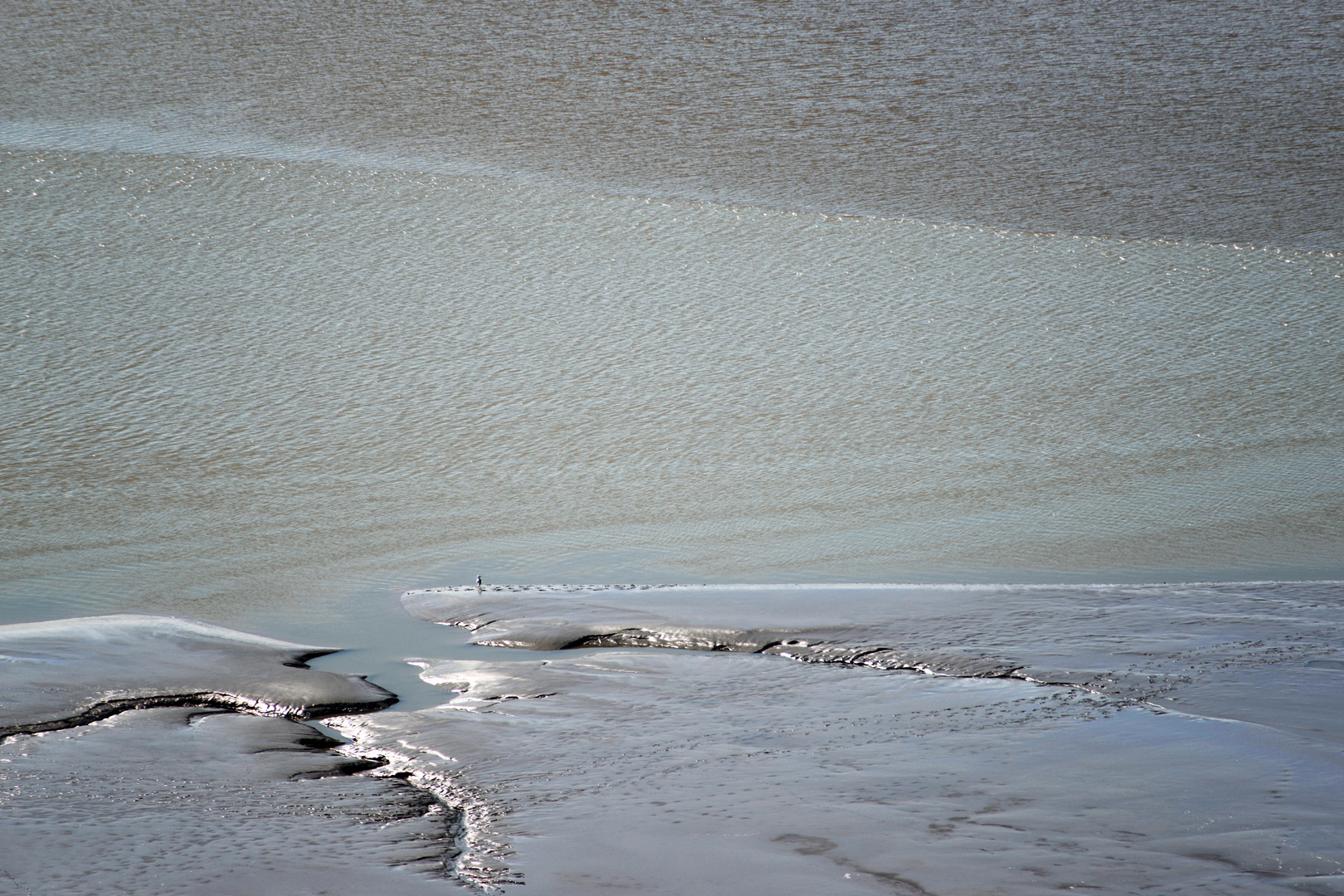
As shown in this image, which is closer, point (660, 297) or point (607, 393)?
point (607, 393)

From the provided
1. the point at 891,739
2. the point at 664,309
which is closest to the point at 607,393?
the point at 664,309

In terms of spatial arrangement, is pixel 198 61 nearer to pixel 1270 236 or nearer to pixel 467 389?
pixel 467 389

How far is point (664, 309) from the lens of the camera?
3.35m

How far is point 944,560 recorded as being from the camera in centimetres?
215

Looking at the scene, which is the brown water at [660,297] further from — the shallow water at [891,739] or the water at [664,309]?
the shallow water at [891,739]

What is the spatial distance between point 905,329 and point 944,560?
1176 millimetres

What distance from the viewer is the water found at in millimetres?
2164

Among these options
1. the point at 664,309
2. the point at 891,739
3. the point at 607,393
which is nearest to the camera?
the point at 891,739

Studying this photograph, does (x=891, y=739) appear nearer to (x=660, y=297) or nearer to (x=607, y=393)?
(x=607, y=393)

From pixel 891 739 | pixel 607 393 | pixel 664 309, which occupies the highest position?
pixel 664 309

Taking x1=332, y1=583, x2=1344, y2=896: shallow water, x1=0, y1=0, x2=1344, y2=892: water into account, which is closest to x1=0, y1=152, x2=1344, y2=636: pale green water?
x1=0, y1=0, x2=1344, y2=892: water

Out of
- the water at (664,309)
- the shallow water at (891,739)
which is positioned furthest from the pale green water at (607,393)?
the shallow water at (891,739)

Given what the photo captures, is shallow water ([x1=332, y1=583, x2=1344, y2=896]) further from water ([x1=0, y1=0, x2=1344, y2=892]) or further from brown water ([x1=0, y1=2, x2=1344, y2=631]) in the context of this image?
brown water ([x1=0, y1=2, x2=1344, y2=631])

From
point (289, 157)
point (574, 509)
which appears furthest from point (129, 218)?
point (574, 509)
